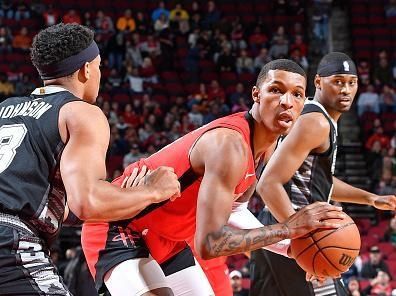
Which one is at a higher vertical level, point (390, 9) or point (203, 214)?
point (203, 214)

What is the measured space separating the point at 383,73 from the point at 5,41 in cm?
809

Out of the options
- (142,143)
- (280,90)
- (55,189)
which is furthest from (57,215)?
(142,143)

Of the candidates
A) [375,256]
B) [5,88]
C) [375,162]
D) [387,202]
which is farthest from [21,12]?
[387,202]

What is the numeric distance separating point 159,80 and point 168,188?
13532 mm

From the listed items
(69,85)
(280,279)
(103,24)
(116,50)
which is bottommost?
(116,50)

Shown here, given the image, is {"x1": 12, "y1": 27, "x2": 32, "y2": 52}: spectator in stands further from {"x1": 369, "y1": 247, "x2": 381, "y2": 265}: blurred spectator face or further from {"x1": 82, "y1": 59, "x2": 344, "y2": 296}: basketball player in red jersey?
{"x1": 82, "y1": 59, "x2": 344, "y2": 296}: basketball player in red jersey

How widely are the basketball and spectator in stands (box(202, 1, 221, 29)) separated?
14353mm

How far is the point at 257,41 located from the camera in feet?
58.3

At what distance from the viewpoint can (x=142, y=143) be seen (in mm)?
14398

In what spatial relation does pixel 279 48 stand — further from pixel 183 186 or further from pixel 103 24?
pixel 183 186

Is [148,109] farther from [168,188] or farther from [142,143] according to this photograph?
[168,188]

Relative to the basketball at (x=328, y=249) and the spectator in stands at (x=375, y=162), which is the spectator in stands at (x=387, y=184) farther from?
the basketball at (x=328, y=249)

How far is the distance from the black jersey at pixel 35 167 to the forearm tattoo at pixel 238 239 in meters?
0.77

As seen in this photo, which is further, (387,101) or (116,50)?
(116,50)
